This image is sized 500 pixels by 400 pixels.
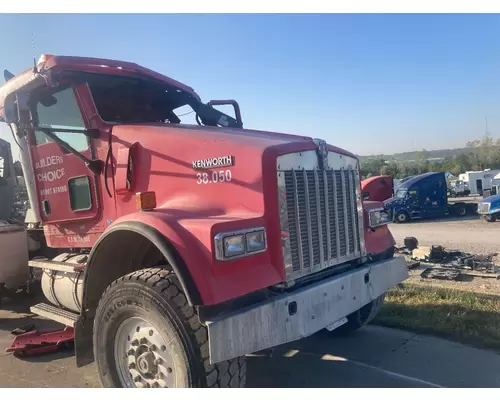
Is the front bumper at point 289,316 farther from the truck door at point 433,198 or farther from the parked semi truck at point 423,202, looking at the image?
the truck door at point 433,198

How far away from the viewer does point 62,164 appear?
4.82 m

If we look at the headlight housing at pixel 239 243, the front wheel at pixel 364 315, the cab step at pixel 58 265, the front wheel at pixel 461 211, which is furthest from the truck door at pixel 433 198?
the headlight housing at pixel 239 243

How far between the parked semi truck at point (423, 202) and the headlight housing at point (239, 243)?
22446 mm

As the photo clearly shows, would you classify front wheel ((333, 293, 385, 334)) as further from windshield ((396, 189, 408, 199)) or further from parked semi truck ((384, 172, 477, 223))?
windshield ((396, 189, 408, 199))

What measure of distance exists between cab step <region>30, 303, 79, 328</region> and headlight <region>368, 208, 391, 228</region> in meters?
2.90

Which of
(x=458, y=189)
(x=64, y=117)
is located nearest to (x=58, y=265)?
(x=64, y=117)

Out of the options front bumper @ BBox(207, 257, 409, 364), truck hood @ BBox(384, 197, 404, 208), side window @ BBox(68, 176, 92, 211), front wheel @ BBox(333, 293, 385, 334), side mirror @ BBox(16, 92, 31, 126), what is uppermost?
side mirror @ BBox(16, 92, 31, 126)

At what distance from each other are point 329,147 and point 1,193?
5602mm

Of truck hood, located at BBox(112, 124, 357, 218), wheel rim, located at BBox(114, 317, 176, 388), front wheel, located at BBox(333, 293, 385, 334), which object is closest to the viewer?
wheel rim, located at BBox(114, 317, 176, 388)

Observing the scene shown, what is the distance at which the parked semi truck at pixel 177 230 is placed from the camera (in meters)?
3.06

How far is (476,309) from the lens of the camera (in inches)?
216

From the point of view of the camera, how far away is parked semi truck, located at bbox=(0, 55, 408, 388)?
10.0ft

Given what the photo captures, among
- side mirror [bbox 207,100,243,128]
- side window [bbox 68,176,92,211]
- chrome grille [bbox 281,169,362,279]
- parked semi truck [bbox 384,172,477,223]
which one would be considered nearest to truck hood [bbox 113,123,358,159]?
chrome grille [bbox 281,169,362,279]

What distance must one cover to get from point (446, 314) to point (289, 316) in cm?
296
